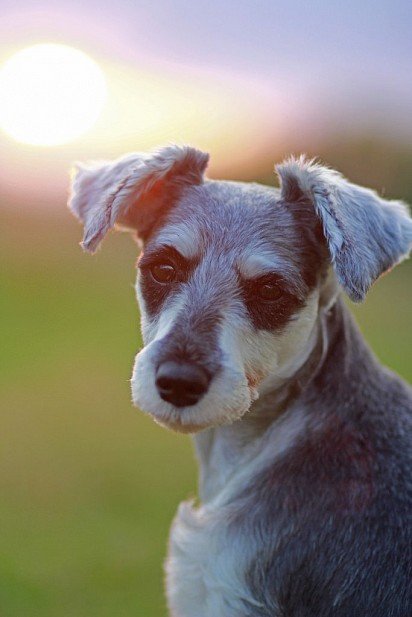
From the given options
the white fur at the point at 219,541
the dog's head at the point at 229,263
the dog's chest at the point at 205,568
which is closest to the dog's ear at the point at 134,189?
the dog's head at the point at 229,263

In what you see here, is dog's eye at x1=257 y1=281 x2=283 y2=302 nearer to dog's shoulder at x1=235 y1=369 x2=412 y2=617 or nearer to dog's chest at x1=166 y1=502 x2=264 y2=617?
dog's shoulder at x1=235 y1=369 x2=412 y2=617

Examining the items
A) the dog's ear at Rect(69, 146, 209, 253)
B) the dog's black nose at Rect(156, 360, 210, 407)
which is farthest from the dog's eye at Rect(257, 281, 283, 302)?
the dog's ear at Rect(69, 146, 209, 253)

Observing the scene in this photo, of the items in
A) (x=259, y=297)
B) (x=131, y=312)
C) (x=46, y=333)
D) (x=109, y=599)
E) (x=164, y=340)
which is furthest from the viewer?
(x=131, y=312)

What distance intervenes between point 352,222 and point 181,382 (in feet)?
3.47

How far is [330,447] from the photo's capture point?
389cm

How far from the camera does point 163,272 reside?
3916 mm

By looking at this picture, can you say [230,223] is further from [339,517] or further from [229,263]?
[339,517]

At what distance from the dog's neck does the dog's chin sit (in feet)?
1.28

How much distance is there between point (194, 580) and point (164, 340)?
1174 mm

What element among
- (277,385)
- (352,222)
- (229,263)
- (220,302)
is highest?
(352,222)

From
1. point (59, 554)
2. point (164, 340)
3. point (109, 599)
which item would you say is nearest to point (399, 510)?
point (164, 340)

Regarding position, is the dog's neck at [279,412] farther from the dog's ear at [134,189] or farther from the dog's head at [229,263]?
the dog's ear at [134,189]

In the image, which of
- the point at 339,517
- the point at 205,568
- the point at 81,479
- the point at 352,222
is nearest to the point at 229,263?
the point at 352,222

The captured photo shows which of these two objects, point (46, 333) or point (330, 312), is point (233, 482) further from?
point (46, 333)
